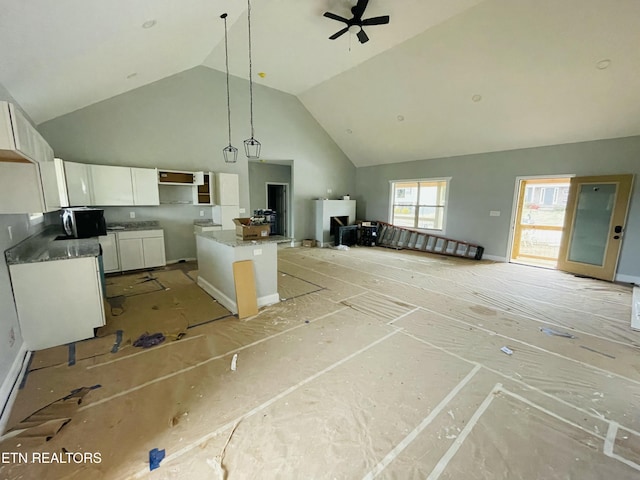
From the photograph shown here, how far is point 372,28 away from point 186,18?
116 inches

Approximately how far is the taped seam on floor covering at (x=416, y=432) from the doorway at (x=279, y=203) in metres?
7.42

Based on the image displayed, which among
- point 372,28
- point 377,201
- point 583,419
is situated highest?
point 372,28

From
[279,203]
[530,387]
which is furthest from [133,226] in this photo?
[530,387]

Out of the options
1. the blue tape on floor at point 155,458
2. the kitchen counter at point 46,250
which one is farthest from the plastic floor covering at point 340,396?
the kitchen counter at point 46,250

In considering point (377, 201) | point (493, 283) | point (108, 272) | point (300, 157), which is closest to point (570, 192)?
point (493, 283)

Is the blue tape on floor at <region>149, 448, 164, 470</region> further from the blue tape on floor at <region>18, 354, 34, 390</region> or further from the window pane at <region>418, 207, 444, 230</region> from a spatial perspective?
the window pane at <region>418, 207, 444, 230</region>

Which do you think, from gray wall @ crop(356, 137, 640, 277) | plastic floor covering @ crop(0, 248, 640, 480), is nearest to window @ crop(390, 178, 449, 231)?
gray wall @ crop(356, 137, 640, 277)

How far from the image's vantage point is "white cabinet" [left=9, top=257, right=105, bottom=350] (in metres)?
2.42

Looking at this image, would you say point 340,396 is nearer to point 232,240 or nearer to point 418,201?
point 232,240

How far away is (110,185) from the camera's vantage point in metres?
4.71

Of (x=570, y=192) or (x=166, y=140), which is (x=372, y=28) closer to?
(x=166, y=140)

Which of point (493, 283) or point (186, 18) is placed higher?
point (186, 18)

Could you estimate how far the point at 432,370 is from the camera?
2324 mm

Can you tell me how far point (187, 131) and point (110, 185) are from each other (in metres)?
1.90
